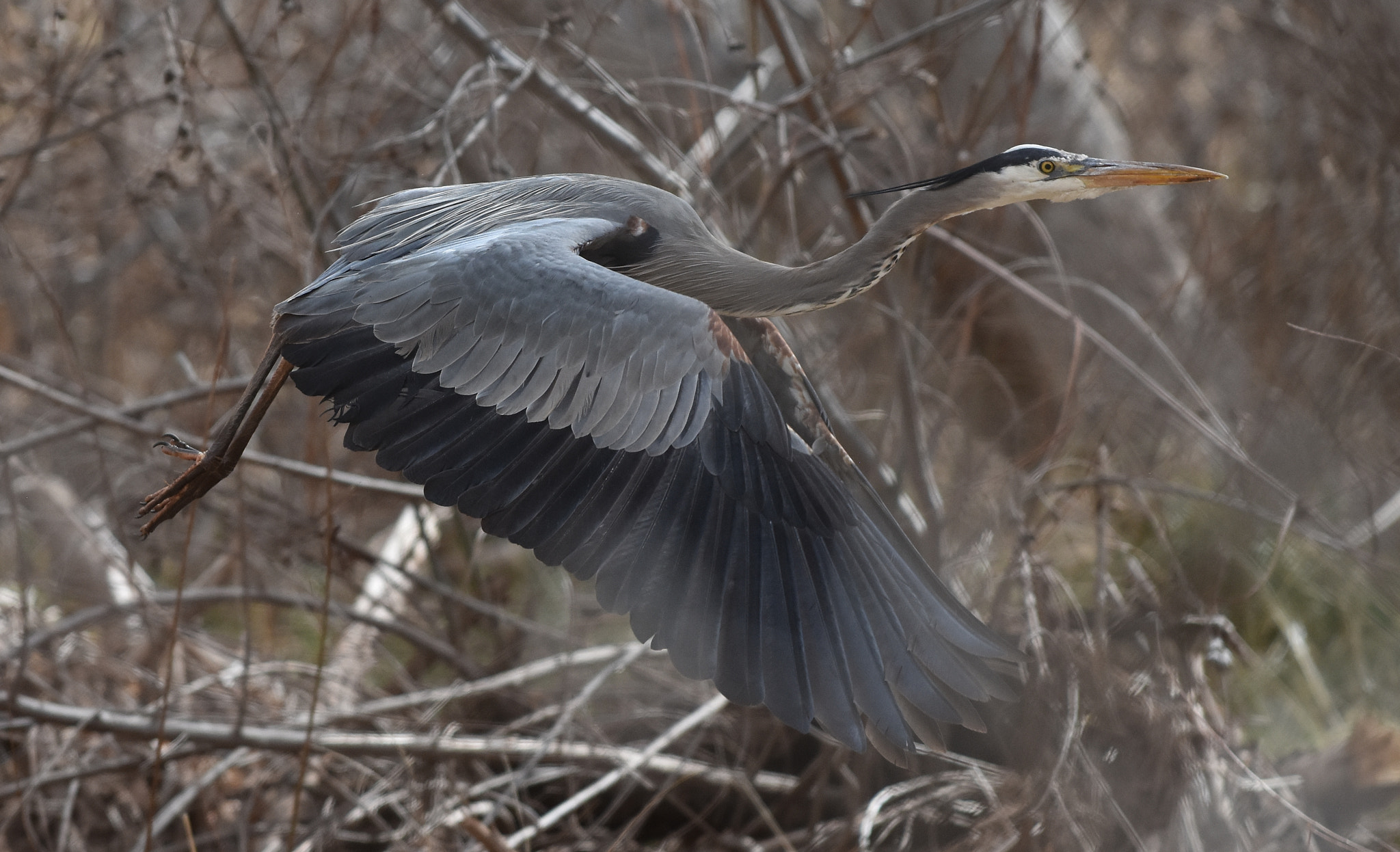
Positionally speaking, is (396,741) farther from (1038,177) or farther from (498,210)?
(1038,177)

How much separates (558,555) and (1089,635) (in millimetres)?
1644

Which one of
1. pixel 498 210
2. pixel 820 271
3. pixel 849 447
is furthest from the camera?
pixel 849 447

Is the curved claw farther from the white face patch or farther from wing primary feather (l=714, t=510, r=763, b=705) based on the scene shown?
the white face patch

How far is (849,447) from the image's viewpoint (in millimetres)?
3961

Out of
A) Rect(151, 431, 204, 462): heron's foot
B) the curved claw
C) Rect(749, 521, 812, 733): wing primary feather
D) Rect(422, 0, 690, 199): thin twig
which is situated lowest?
Rect(749, 521, 812, 733): wing primary feather

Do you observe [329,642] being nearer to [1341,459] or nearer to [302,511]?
[302,511]

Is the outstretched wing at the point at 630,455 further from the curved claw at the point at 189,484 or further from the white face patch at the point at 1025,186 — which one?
the white face patch at the point at 1025,186

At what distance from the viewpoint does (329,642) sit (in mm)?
4945

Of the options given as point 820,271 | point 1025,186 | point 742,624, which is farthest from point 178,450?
point 1025,186

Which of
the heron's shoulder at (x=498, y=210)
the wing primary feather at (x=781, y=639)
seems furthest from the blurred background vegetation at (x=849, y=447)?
the wing primary feather at (x=781, y=639)

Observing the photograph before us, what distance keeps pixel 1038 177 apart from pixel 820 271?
1.93 feet

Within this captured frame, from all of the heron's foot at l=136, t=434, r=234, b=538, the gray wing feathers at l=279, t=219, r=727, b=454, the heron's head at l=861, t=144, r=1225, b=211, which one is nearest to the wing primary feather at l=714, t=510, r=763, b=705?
the gray wing feathers at l=279, t=219, r=727, b=454

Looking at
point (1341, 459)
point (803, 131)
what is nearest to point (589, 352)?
point (803, 131)

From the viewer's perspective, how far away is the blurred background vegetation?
142 inches
